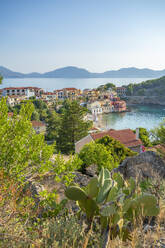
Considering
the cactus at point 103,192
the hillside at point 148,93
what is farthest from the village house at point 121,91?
the cactus at point 103,192

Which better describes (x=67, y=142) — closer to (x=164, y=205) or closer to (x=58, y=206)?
(x=58, y=206)

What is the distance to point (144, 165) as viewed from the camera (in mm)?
5477

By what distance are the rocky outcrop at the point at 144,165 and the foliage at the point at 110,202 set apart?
7.52 ft

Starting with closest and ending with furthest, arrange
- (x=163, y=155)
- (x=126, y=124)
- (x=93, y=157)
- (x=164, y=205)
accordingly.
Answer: (x=164, y=205) → (x=163, y=155) → (x=93, y=157) → (x=126, y=124)

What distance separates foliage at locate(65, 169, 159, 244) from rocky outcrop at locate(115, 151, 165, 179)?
2.29 metres

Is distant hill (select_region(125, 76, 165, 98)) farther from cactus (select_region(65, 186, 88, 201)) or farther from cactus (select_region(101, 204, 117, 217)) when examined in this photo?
cactus (select_region(101, 204, 117, 217))

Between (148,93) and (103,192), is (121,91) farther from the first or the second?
(103,192)

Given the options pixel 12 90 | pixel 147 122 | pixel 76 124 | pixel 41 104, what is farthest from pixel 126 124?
pixel 12 90

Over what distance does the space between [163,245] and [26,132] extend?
2.81 meters

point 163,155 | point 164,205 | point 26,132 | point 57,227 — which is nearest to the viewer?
point 57,227

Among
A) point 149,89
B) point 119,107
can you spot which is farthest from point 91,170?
point 149,89

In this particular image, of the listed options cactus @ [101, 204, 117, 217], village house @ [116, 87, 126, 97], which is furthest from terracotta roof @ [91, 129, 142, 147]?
village house @ [116, 87, 126, 97]

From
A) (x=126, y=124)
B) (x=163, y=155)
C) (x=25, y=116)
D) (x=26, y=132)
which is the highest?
(x=25, y=116)

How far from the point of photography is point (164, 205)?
255 centimetres
